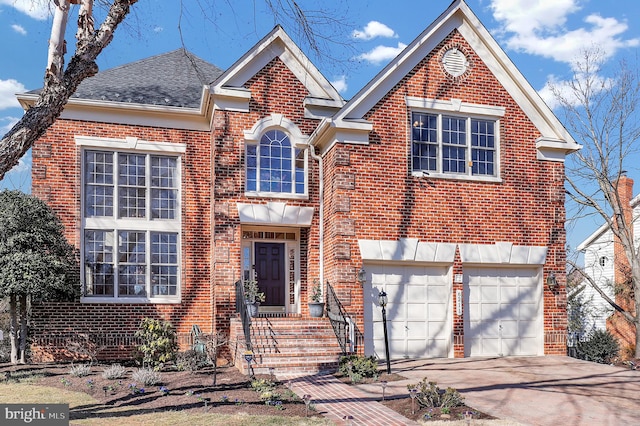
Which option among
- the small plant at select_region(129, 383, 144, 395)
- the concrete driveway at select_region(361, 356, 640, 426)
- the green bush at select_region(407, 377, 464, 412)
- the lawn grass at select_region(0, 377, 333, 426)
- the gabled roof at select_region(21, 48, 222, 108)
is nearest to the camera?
the lawn grass at select_region(0, 377, 333, 426)

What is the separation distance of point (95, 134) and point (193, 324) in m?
5.37

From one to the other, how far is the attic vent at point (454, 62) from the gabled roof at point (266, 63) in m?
2.79

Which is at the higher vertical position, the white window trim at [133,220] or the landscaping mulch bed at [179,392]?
the white window trim at [133,220]

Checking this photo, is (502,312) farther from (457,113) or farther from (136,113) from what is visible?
(136,113)

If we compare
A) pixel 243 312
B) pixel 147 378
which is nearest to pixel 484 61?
pixel 243 312

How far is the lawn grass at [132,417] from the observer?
8.90 meters

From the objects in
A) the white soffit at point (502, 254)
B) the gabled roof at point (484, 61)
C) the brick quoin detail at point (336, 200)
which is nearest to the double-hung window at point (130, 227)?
the brick quoin detail at point (336, 200)

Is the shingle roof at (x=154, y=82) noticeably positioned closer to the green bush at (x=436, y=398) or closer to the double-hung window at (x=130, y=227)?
the double-hung window at (x=130, y=227)

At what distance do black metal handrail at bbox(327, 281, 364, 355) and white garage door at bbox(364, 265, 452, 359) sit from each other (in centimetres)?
55

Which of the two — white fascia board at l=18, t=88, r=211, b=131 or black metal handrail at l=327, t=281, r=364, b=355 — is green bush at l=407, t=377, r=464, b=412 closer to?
black metal handrail at l=327, t=281, r=364, b=355

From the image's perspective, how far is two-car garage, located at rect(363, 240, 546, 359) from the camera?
15445mm

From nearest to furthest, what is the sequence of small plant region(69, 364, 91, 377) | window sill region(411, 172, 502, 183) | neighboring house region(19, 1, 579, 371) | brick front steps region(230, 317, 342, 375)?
small plant region(69, 364, 91, 377) → brick front steps region(230, 317, 342, 375) → neighboring house region(19, 1, 579, 371) → window sill region(411, 172, 502, 183)

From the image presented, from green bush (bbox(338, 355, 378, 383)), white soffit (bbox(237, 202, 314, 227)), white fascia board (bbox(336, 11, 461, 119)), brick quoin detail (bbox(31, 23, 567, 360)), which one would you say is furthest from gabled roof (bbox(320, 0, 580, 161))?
green bush (bbox(338, 355, 378, 383))

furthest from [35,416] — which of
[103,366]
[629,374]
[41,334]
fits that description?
[629,374]
